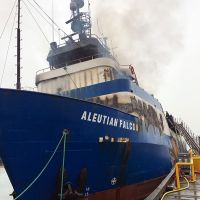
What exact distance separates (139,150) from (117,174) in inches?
66.7

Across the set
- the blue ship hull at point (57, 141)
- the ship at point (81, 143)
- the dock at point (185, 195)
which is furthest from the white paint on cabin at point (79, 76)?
the dock at point (185, 195)

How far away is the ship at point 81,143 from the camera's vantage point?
8.16 metres

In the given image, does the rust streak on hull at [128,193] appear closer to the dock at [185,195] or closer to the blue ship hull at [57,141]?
the blue ship hull at [57,141]

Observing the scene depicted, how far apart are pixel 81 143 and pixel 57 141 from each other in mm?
863

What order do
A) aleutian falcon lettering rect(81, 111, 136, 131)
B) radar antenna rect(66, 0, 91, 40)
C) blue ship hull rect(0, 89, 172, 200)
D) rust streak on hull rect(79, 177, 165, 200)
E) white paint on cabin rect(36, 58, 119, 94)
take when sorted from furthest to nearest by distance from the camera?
radar antenna rect(66, 0, 91, 40), white paint on cabin rect(36, 58, 119, 94), rust streak on hull rect(79, 177, 165, 200), aleutian falcon lettering rect(81, 111, 136, 131), blue ship hull rect(0, 89, 172, 200)

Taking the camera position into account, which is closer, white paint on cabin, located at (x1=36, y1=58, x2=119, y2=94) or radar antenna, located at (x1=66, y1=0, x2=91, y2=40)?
white paint on cabin, located at (x1=36, y1=58, x2=119, y2=94)

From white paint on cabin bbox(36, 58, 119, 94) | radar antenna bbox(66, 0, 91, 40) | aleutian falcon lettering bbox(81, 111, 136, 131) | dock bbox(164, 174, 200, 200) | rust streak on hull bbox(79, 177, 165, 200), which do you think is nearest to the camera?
aleutian falcon lettering bbox(81, 111, 136, 131)

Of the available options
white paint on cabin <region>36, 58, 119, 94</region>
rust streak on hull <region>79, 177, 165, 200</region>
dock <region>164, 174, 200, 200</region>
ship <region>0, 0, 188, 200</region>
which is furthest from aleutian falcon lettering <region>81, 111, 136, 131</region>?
white paint on cabin <region>36, 58, 119, 94</region>

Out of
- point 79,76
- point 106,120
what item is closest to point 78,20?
point 79,76

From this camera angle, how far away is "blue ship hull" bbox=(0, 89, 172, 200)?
8125mm

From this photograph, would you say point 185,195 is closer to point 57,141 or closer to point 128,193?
point 128,193

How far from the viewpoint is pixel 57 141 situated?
8484 millimetres

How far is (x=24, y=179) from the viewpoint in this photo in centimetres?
817

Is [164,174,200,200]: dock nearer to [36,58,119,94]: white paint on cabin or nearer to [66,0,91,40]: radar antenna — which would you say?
[36,58,119,94]: white paint on cabin
